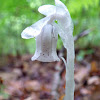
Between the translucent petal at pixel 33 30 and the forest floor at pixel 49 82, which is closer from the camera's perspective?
the translucent petal at pixel 33 30

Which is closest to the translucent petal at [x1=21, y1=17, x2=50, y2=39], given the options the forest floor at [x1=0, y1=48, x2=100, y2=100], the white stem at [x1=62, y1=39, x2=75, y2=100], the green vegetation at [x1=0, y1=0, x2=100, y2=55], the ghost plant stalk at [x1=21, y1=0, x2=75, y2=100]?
the ghost plant stalk at [x1=21, y1=0, x2=75, y2=100]

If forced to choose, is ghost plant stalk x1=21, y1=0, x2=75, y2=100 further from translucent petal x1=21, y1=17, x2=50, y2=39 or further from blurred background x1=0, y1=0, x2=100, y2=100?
blurred background x1=0, y1=0, x2=100, y2=100

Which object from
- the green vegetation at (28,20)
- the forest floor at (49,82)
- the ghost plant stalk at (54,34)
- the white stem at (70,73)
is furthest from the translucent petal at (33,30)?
the forest floor at (49,82)

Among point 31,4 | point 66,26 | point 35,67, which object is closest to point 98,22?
point 35,67

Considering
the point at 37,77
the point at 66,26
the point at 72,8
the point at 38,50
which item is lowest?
the point at 37,77

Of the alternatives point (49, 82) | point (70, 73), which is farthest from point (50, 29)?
point (49, 82)

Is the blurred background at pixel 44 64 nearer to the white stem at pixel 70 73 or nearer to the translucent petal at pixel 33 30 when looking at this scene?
the white stem at pixel 70 73

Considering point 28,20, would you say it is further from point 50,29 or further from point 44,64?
point 50,29

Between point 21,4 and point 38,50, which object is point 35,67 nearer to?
point 21,4
